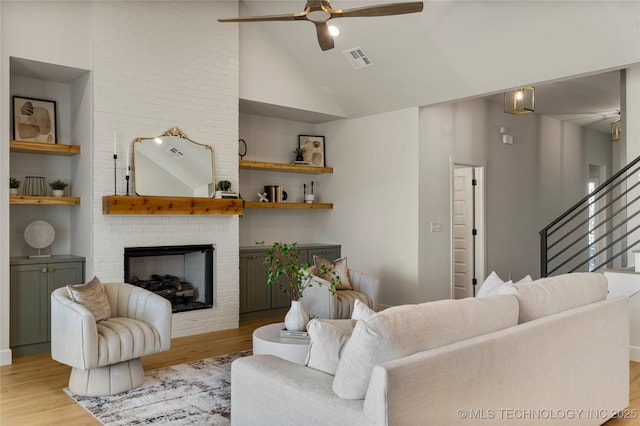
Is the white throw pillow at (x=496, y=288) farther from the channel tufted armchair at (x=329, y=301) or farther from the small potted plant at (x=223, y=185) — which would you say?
the small potted plant at (x=223, y=185)

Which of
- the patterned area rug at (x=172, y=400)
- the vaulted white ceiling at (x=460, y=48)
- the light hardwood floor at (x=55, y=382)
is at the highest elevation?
the vaulted white ceiling at (x=460, y=48)

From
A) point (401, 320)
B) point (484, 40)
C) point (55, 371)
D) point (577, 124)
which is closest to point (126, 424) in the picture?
point (55, 371)

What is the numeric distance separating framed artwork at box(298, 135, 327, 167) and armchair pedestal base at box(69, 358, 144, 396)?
4.32 meters

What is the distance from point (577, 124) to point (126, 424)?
30.8 ft

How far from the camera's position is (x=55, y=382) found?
398cm

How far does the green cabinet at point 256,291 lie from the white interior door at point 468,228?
2.56 metres

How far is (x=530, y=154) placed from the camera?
8.40m

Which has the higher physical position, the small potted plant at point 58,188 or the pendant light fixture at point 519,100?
the pendant light fixture at point 519,100

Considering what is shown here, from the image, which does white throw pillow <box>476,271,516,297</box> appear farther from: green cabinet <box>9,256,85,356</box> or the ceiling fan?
green cabinet <box>9,256,85,356</box>

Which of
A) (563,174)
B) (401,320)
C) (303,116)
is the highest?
(303,116)

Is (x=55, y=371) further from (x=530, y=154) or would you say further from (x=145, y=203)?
(x=530, y=154)

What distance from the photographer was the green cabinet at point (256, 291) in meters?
6.29

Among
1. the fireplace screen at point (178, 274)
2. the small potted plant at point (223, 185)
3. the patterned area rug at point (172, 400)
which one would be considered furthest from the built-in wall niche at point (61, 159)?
the patterned area rug at point (172, 400)

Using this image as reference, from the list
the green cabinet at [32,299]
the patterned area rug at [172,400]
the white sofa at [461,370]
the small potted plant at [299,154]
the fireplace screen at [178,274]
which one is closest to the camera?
the white sofa at [461,370]
